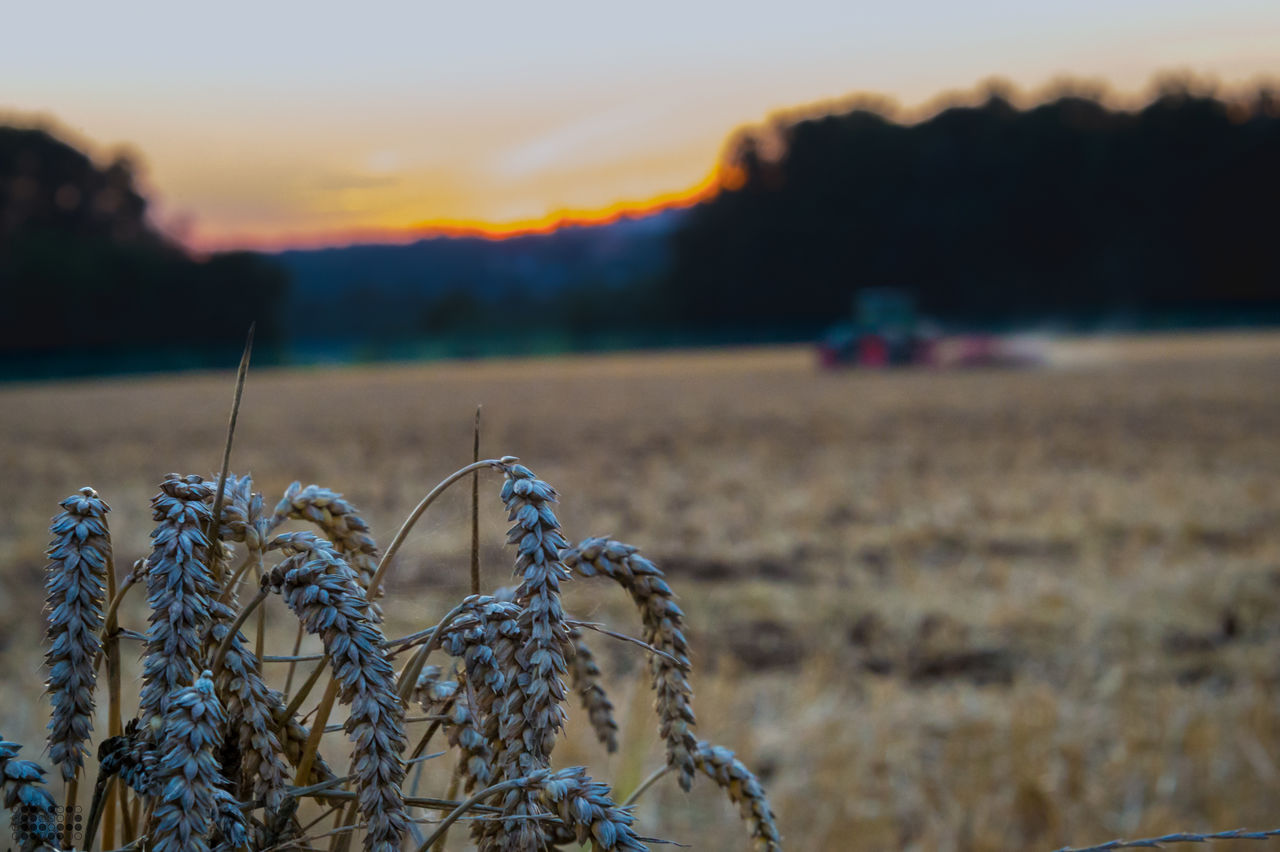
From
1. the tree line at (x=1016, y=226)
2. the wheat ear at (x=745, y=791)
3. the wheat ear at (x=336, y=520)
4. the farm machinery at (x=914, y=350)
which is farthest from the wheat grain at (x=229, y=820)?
the tree line at (x=1016, y=226)

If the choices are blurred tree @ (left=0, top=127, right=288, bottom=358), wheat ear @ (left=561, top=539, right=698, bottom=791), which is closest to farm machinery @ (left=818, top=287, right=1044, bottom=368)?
blurred tree @ (left=0, top=127, right=288, bottom=358)

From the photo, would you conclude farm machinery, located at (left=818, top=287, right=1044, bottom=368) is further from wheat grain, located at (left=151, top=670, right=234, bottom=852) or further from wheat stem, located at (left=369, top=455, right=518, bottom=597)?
wheat grain, located at (left=151, top=670, right=234, bottom=852)

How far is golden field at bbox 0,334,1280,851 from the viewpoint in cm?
321

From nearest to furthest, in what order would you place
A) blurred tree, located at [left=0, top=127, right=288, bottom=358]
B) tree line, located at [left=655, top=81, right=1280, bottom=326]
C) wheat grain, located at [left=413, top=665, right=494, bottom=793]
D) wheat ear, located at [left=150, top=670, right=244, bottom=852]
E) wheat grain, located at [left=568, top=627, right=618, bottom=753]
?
1. wheat ear, located at [left=150, top=670, right=244, bottom=852]
2. wheat grain, located at [left=413, top=665, right=494, bottom=793]
3. wheat grain, located at [left=568, top=627, right=618, bottom=753]
4. blurred tree, located at [left=0, top=127, right=288, bottom=358]
5. tree line, located at [left=655, top=81, right=1280, bottom=326]

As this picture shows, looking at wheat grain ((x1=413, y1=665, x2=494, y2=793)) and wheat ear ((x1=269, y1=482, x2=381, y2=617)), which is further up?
wheat ear ((x1=269, y1=482, x2=381, y2=617))

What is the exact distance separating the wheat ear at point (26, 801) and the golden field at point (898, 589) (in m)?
0.08

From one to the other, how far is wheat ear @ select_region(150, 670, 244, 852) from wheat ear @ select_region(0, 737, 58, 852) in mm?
79

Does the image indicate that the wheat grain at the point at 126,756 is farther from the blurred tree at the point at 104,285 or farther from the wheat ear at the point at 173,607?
the blurred tree at the point at 104,285

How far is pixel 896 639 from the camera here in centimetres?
518

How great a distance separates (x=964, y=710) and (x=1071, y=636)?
4.41ft

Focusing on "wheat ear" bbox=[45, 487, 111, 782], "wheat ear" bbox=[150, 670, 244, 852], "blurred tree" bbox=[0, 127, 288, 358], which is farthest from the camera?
"blurred tree" bbox=[0, 127, 288, 358]

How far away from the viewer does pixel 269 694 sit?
0.75m

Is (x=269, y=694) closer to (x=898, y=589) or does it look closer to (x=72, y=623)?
(x=72, y=623)

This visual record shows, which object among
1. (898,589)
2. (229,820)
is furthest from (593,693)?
(898,589)
